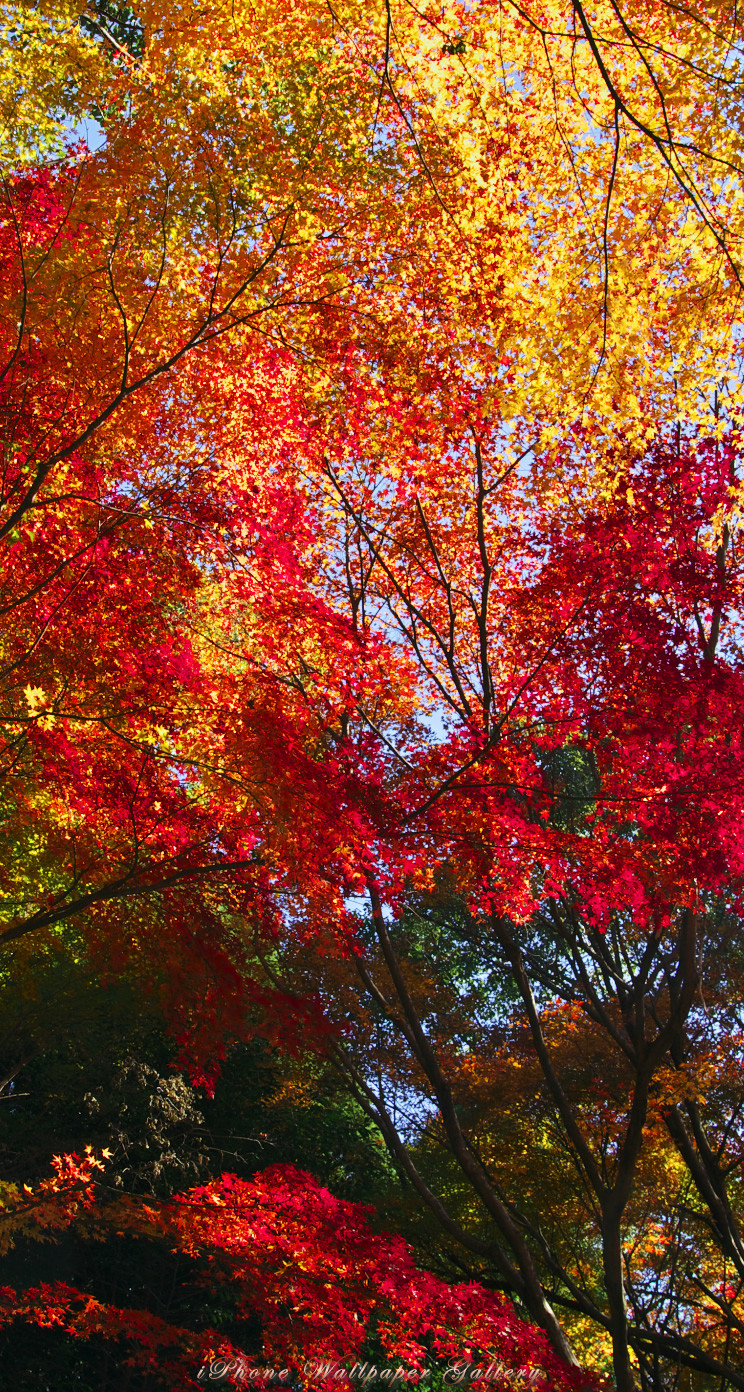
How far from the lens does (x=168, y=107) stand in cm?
479

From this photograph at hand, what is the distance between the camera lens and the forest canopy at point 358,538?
5.06 m

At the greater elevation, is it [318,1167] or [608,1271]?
[318,1167]

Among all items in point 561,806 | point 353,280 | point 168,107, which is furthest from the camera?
point 561,806

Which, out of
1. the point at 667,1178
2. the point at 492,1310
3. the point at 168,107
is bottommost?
the point at 492,1310

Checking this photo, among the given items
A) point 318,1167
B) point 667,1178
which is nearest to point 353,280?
point 667,1178

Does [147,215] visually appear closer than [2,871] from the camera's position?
Yes

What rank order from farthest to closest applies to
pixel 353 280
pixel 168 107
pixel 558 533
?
pixel 558 533 < pixel 353 280 < pixel 168 107

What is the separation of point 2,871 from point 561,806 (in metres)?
8.38

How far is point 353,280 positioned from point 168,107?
1.93 m

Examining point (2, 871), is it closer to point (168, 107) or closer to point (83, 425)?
point (83, 425)

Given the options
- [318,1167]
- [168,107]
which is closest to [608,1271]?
[168,107]

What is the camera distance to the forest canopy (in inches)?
199

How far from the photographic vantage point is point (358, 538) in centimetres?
875

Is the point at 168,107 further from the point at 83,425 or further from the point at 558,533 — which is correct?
the point at 558,533
